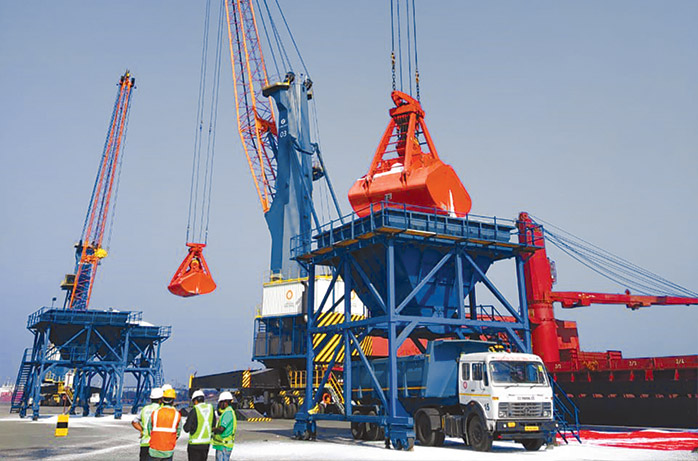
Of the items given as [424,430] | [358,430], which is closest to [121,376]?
[358,430]

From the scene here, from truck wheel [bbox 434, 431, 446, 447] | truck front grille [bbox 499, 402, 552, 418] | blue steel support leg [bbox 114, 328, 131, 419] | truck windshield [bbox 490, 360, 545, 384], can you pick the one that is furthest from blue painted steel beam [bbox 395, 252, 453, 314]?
blue steel support leg [bbox 114, 328, 131, 419]

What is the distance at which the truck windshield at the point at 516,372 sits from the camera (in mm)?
20688

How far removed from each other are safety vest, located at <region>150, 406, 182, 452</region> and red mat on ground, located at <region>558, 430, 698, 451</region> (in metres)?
19.0

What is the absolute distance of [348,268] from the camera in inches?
1081

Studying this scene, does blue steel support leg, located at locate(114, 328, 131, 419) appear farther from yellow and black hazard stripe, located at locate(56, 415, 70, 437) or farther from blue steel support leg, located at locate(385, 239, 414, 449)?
blue steel support leg, located at locate(385, 239, 414, 449)

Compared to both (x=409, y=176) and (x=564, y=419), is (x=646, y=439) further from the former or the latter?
(x=409, y=176)

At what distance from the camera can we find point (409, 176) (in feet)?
94.7

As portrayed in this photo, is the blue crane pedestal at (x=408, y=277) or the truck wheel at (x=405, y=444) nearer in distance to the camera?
the truck wheel at (x=405, y=444)

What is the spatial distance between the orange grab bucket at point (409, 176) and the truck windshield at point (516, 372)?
8111 millimetres

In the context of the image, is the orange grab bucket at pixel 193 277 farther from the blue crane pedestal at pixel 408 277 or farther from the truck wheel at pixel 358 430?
the truck wheel at pixel 358 430

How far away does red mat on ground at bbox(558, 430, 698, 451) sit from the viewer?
22438 millimetres

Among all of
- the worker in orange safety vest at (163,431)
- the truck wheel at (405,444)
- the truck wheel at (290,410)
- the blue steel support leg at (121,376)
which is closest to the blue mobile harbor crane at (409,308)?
the truck wheel at (405,444)

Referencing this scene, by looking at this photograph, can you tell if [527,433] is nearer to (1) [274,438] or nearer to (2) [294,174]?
(1) [274,438]

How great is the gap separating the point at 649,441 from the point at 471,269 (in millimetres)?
10129
